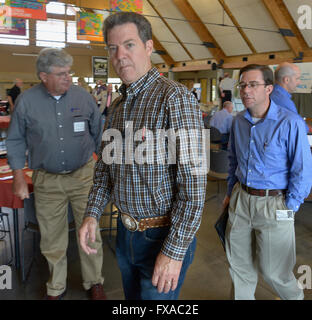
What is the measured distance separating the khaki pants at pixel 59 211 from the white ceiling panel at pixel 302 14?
1094 centimetres

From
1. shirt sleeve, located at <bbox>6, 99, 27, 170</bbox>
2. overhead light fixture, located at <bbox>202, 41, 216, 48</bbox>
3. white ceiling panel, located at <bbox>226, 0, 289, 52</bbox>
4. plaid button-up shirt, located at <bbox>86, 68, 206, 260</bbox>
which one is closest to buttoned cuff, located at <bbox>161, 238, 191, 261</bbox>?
plaid button-up shirt, located at <bbox>86, 68, 206, 260</bbox>

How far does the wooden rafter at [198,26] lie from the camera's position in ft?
46.8

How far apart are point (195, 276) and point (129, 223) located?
186 centimetres

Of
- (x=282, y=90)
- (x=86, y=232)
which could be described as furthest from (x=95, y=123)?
(x=282, y=90)

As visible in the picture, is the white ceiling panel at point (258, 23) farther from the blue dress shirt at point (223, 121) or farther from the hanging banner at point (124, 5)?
the blue dress shirt at point (223, 121)

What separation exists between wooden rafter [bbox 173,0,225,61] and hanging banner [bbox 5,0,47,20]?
25.5ft

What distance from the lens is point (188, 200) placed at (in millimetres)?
1080

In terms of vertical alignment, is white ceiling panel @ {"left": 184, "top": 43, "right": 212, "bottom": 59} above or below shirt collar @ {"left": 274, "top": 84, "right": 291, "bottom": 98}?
above

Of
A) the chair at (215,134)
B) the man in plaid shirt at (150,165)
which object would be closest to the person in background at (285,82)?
the man in plaid shirt at (150,165)

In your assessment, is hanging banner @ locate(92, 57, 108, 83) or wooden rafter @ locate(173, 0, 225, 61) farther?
hanging banner @ locate(92, 57, 108, 83)

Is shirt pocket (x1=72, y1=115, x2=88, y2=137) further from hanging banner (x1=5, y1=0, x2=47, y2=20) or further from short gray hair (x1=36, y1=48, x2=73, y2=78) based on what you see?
hanging banner (x1=5, y1=0, x2=47, y2=20)

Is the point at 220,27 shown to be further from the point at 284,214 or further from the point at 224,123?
the point at 284,214

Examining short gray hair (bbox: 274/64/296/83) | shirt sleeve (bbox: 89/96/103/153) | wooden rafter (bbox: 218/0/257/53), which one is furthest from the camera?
wooden rafter (bbox: 218/0/257/53)

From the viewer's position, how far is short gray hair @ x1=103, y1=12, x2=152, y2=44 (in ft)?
3.71
